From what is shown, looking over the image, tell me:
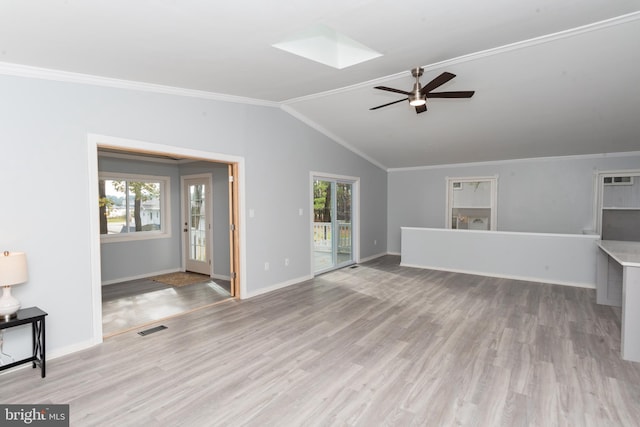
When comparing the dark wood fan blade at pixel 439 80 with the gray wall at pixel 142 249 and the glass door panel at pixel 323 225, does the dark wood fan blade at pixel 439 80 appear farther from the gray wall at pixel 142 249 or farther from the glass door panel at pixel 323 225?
the gray wall at pixel 142 249

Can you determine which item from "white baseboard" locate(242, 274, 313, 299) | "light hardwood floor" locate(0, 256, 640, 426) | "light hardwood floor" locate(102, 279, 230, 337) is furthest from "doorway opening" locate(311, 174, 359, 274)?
"light hardwood floor" locate(0, 256, 640, 426)

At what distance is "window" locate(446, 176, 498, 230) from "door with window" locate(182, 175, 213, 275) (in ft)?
18.5

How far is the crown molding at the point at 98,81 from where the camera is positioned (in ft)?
8.88

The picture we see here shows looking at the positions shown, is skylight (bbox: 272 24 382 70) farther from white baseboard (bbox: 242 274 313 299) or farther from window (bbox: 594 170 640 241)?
A: window (bbox: 594 170 640 241)

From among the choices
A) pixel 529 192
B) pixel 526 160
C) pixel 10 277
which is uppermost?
pixel 526 160

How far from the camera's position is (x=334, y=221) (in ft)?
22.0

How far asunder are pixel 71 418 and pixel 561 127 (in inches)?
269

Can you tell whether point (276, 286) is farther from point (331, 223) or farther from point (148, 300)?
point (331, 223)

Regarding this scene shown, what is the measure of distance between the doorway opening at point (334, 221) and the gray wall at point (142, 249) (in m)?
2.94

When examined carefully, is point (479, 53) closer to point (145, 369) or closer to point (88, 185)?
point (88, 185)

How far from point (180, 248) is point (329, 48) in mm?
5147

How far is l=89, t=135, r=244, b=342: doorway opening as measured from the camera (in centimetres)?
449

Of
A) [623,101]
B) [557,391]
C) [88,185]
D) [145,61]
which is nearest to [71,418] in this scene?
[88,185]

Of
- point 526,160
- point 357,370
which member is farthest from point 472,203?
point 357,370
